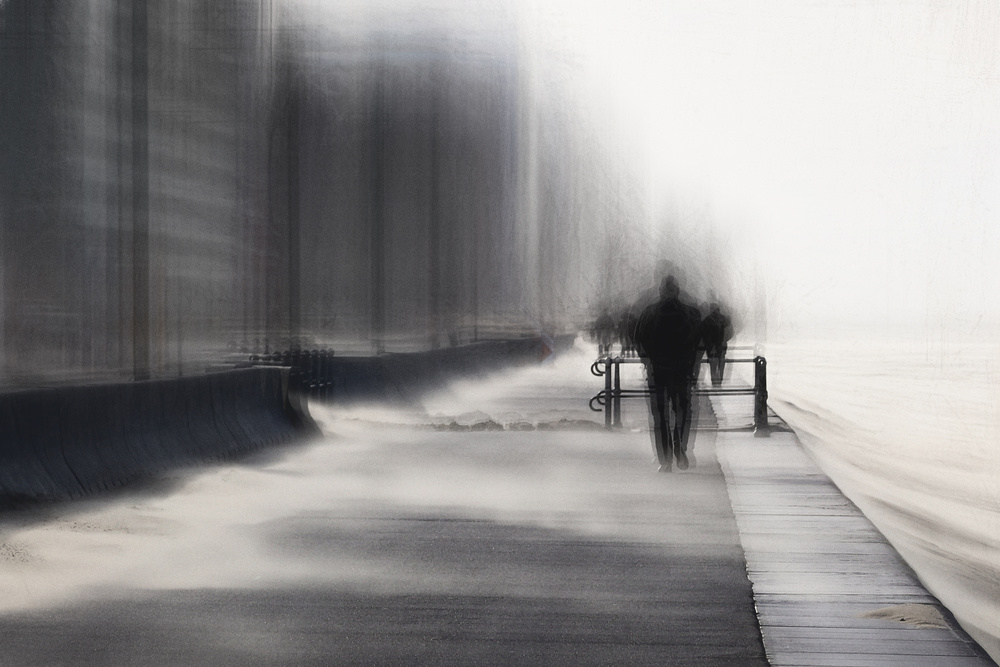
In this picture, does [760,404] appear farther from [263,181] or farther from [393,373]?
A: [263,181]

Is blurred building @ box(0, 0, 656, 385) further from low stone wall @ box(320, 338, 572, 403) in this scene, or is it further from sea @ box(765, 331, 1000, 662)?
sea @ box(765, 331, 1000, 662)

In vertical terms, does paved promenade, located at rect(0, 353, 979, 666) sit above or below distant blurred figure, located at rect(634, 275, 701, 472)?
below

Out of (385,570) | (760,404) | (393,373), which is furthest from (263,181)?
(385,570)

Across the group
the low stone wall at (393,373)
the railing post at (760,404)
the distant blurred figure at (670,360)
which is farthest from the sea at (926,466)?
the low stone wall at (393,373)

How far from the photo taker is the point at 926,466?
56.2ft

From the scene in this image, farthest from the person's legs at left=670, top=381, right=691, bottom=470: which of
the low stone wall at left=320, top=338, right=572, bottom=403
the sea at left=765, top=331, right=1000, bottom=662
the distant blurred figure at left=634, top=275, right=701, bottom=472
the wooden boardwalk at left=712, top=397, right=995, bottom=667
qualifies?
the low stone wall at left=320, top=338, right=572, bottom=403

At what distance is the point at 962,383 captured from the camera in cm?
Result: 4316

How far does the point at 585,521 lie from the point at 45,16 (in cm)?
2545

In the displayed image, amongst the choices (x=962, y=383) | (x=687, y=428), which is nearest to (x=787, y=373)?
(x=962, y=383)

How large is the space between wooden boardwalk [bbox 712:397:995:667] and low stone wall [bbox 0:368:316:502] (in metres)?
4.93

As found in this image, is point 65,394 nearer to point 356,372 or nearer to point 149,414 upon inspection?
point 149,414

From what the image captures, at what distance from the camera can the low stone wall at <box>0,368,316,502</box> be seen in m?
9.62

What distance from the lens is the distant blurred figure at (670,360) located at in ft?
41.9

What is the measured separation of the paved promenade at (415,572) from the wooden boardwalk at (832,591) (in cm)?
4
